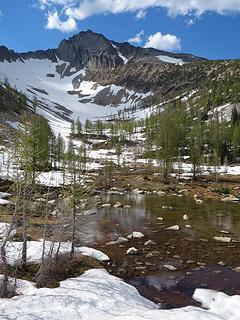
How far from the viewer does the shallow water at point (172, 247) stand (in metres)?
29.6

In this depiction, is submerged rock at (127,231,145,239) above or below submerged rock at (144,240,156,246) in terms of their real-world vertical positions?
above

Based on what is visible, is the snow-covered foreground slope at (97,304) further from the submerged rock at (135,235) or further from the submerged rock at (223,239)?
the submerged rock at (223,239)

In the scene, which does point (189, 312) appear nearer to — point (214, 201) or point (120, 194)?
point (214, 201)

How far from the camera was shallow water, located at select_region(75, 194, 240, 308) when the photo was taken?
97.2ft

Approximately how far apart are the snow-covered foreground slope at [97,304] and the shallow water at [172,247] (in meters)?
2.02

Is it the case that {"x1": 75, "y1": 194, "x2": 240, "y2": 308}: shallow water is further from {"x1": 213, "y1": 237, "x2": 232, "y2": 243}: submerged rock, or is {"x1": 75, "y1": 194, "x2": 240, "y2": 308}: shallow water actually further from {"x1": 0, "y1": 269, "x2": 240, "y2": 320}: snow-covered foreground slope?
{"x1": 0, "y1": 269, "x2": 240, "y2": 320}: snow-covered foreground slope

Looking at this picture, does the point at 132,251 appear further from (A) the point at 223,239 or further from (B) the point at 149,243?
(A) the point at 223,239

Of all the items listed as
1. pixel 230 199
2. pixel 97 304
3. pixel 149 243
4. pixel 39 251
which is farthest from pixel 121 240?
pixel 230 199

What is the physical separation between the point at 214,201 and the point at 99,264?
39.6m

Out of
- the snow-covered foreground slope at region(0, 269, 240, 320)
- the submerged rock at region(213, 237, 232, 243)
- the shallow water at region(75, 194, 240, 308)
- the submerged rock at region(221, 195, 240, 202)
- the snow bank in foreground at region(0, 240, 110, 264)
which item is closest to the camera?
the snow-covered foreground slope at region(0, 269, 240, 320)

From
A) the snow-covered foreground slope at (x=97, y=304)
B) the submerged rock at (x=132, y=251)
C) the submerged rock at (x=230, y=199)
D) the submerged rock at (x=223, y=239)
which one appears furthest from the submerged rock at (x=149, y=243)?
the submerged rock at (x=230, y=199)

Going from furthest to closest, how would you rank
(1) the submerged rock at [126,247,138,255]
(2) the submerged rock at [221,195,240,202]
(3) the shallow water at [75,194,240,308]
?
1. (2) the submerged rock at [221,195,240,202]
2. (1) the submerged rock at [126,247,138,255]
3. (3) the shallow water at [75,194,240,308]

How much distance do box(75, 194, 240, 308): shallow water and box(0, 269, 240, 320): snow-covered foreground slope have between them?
6.64ft

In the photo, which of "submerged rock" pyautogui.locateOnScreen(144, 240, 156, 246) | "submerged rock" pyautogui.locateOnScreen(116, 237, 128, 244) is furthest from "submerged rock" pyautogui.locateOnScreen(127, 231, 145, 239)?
"submerged rock" pyautogui.locateOnScreen(144, 240, 156, 246)
